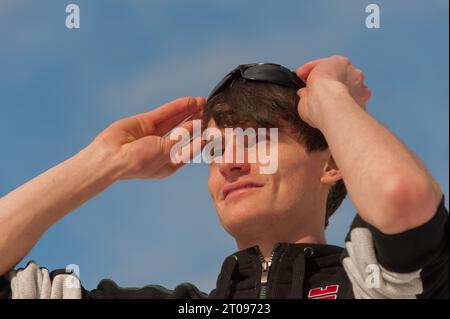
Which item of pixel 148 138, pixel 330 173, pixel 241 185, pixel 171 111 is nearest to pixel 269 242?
pixel 241 185

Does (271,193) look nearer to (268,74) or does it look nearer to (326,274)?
(326,274)

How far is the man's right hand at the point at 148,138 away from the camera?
216 inches

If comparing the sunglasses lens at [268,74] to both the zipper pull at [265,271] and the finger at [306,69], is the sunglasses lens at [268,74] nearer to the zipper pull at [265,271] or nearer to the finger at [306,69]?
the finger at [306,69]

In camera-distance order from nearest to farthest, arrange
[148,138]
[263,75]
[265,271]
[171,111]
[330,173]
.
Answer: [265,271] → [330,173] → [263,75] → [148,138] → [171,111]

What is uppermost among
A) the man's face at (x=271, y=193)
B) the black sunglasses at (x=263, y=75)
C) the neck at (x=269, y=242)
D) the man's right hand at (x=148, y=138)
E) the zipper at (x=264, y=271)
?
the black sunglasses at (x=263, y=75)

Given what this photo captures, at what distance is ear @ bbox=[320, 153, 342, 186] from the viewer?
5.16 m

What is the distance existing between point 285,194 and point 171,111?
1.35 m

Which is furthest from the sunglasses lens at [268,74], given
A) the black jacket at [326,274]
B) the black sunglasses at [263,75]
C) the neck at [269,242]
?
the black jacket at [326,274]

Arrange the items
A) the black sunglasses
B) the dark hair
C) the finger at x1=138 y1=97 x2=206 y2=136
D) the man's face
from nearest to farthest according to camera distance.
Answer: the man's face, the dark hair, the black sunglasses, the finger at x1=138 y1=97 x2=206 y2=136

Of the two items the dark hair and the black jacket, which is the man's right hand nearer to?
the dark hair

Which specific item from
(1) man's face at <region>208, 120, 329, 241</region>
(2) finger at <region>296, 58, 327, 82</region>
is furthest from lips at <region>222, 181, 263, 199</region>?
(2) finger at <region>296, 58, 327, 82</region>

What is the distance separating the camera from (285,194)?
489 centimetres

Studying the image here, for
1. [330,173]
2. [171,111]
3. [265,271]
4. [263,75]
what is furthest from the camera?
[171,111]
